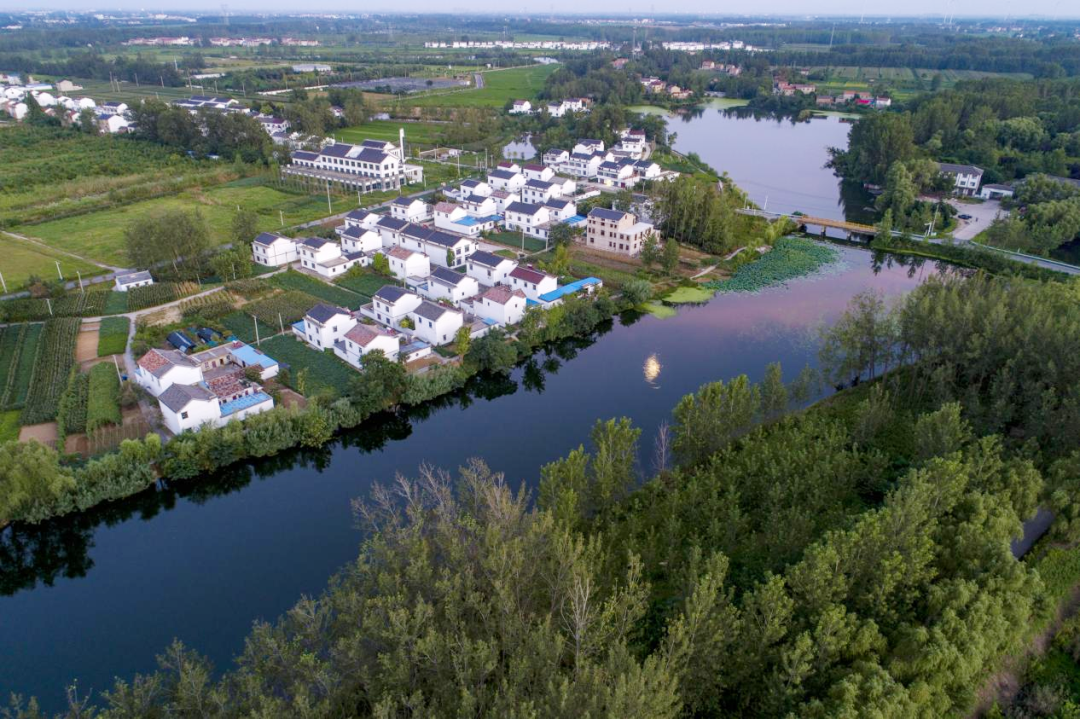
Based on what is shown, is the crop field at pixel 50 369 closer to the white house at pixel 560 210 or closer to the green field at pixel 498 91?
the white house at pixel 560 210

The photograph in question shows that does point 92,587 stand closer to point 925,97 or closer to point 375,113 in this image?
point 375,113

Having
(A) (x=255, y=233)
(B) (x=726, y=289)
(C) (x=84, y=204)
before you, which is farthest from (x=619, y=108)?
(C) (x=84, y=204)

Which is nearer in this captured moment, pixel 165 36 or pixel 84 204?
pixel 84 204

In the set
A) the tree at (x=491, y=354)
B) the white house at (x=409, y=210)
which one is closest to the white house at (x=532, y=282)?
the tree at (x=491, y=354)

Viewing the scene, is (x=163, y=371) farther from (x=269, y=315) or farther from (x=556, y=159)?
(x=556, y=159)

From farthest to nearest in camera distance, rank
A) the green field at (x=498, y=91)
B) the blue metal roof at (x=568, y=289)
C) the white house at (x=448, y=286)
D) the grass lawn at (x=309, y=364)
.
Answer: the green field at (x=498, y=91)
the blue metal roof at (x=568, y=289)
the white house at (x=448, y=286)
the grass lawn at (x=309, y=364)
